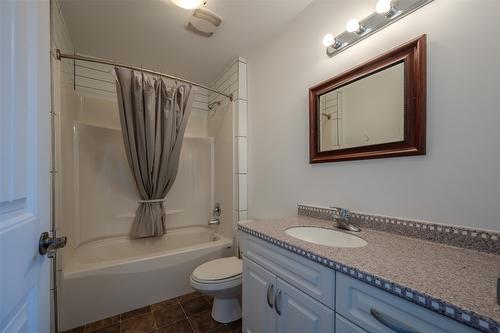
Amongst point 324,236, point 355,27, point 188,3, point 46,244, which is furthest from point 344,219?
point 188,3

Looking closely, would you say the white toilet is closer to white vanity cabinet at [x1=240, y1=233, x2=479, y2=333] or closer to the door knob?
white vanity cabinet at [x1=240, y1=233, x2=479, y2=333]

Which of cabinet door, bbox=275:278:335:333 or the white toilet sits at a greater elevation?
cabinet door, bbox=275:278:335:333

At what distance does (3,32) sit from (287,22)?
166cm

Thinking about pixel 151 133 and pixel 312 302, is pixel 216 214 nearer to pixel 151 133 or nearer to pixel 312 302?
pixel 151 133

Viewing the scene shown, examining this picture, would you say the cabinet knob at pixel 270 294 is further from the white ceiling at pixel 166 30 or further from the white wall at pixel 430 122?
the white ceiling at pixel 166 30

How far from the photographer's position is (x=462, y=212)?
779 mm

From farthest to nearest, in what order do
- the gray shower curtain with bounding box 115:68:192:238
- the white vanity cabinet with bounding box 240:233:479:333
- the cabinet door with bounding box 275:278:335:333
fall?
the gray shower curtain with bounding box 115:68:192:238, the cabinet door with bounding box 275:278:335:333, the white vanity cabinet with bounding box 240:233:479:333

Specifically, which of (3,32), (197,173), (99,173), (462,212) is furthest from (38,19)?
(197,173)

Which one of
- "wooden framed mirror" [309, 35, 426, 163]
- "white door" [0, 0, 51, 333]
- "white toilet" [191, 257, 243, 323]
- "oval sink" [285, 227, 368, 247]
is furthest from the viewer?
"white toilet" [191, 257, 243, 323]

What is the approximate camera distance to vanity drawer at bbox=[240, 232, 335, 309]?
712mm

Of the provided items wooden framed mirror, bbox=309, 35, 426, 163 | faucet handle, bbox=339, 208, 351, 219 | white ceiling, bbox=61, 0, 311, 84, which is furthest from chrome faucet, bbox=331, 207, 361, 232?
white ceiling, bbox=61, 0, 311, 84

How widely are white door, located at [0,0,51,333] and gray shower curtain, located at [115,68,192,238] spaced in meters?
1.22

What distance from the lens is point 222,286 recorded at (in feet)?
4.56

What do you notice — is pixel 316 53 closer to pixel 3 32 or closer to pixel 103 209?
pixel 3 32
